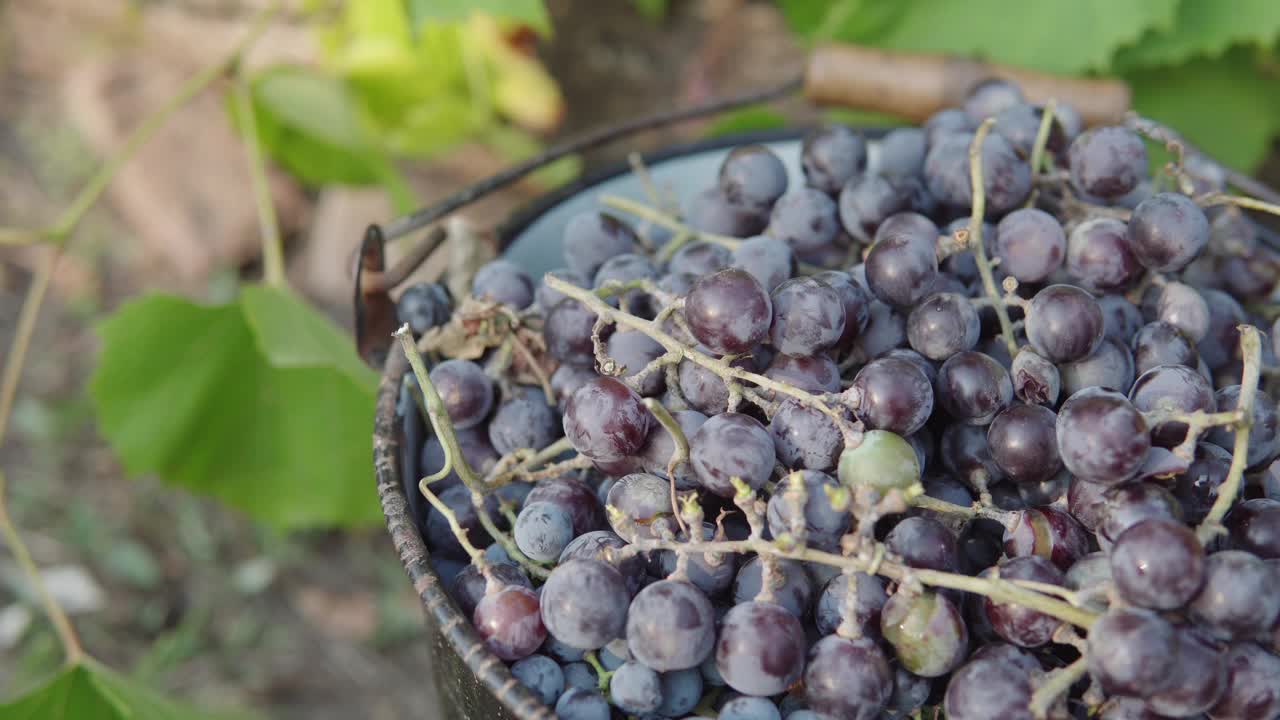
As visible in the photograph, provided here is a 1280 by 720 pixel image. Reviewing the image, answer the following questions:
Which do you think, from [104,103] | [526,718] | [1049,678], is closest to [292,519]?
[526,718]

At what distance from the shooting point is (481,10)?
3.94ft

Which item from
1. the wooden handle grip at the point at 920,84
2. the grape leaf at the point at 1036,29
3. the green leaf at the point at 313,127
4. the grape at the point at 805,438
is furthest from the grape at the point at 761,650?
the green leaf at the point at 313,127

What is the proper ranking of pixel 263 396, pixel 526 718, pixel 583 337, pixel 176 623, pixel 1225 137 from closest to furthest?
pixel 526 718 < pixel 583 337 < pixel 263 396 < pixel 1225 137 < pixel 176 623

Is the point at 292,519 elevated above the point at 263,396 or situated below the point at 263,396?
below

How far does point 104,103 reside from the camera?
Answer: 7.41ft

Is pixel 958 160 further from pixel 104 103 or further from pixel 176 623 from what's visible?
pixel 104 103

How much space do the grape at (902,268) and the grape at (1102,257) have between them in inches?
4.8

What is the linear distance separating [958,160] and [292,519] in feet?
3.13

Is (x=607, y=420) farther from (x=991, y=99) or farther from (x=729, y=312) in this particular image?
(x=991, y=99)

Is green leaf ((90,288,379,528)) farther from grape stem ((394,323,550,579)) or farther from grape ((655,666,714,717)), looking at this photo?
grape ((655,666,714,717))

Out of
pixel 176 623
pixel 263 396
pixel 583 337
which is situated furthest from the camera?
pixel 176 623

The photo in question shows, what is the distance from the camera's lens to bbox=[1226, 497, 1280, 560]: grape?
0.61 m

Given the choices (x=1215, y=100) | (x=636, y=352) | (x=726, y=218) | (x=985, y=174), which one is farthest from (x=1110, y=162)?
(x=1215, y=100)

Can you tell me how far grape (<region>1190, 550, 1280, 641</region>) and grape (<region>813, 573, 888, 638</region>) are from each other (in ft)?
0.57
